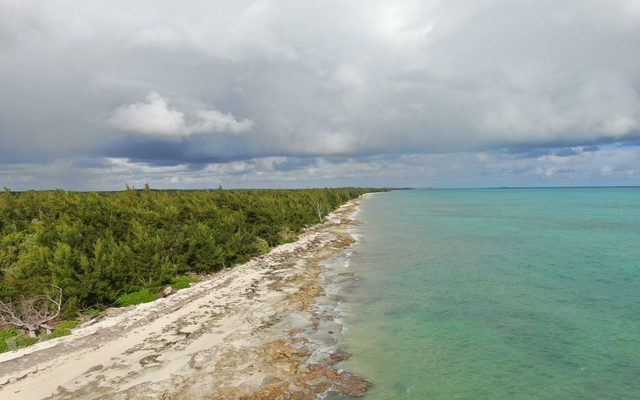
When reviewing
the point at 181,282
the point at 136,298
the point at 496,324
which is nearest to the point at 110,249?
the point at 136,298

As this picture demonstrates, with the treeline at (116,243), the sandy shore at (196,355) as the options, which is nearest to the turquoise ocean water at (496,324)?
the sandy shore at (196,355)

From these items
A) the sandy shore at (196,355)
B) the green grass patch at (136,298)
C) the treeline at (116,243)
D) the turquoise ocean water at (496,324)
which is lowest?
the turquoise ocean water at (496,324)

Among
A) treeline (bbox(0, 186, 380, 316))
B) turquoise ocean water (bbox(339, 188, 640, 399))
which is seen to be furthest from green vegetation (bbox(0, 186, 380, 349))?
turquoise ocean water (bbox(339, 188, 640, 399))

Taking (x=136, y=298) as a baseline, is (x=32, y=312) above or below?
above

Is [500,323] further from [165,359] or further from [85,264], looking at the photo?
[85,264]

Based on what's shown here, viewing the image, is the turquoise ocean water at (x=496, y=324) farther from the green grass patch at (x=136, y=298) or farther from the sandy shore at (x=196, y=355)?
the green grass patch at (x=136, y=298)

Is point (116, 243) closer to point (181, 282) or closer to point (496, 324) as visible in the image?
point (181, 282)

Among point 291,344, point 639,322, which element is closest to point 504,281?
point 639,322
